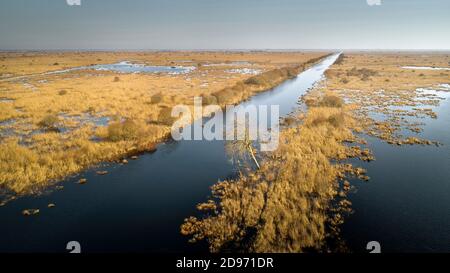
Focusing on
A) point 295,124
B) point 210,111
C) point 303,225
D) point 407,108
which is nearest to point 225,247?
point 303,225

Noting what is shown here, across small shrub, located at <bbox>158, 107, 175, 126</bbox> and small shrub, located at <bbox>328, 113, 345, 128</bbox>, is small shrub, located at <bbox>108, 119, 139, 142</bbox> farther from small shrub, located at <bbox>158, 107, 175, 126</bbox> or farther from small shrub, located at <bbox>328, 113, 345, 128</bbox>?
small shrub, located at <bbox>328, 113, 345, 128</bbox>

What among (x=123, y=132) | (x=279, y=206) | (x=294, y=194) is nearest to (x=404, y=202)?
(x=294, y=194)

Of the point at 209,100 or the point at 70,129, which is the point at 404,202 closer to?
the point at 209,100

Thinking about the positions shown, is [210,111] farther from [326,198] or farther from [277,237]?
[277,237]

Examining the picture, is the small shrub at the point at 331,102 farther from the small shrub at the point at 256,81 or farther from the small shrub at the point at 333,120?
the small shrub at the point at 256,81

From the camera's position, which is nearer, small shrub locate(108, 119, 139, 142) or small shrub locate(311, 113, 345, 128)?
small shrub locate(108, 119, 139, 142)

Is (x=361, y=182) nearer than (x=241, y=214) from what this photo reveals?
No

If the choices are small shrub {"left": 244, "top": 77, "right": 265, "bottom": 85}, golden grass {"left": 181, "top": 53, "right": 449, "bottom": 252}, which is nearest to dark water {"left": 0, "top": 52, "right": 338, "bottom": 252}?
golden grass {"left": 181, "top": 53, "right": 449, "bottom": 252}
